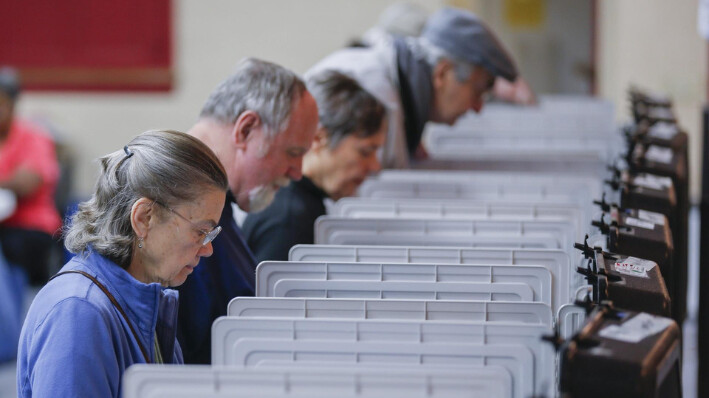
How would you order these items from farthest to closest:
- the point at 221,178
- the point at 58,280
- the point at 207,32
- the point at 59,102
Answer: the point at 59,102 → the point at 207,32 → the point at 221,178 → the point at 58,280

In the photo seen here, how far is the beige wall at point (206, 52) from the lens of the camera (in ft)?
28.2

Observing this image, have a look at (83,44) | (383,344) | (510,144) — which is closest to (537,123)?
(510,144)

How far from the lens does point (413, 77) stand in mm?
3926

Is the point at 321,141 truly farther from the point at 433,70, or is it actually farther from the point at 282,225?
the point at 433,70

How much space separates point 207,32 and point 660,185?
6.65 m

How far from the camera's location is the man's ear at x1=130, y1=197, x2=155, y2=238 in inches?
71.4

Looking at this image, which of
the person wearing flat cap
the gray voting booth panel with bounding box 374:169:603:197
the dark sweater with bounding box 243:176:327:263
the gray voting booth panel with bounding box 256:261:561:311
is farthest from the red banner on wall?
the gray voting booth panel with bounding box 256:261:561:311

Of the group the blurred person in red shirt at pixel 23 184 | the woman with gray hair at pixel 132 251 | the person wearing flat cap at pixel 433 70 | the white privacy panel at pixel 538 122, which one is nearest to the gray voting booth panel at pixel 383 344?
the woman with gray hair at pixel 132 251

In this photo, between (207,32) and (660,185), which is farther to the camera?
(207,32)

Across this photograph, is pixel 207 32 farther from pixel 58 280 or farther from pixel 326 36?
pixel 58 280

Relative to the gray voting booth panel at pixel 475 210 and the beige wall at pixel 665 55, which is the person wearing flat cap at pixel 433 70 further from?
the beige wall at pixel 665 55

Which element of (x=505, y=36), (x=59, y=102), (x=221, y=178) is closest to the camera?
(x=221, y=178)

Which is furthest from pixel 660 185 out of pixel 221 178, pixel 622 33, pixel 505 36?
pixel 505 36

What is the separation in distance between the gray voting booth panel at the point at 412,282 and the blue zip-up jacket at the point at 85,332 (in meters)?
0.23
